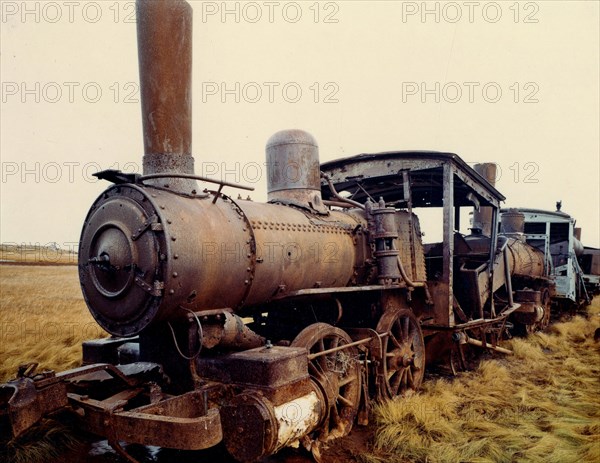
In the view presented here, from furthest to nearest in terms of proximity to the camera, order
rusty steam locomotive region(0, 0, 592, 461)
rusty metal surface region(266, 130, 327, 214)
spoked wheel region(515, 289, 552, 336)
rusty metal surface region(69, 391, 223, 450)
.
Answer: spoked wheel region(515, 289, 552, 336)
rusty metal surface region(266, 130, 327, 214)
rusty steam locomotive region(0, 0, 592, 461)
rusty metal surface region(69, 391, 223, 450)

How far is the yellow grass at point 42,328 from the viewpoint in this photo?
6707 mm

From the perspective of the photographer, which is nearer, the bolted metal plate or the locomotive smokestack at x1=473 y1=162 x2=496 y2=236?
the bolted metal plate

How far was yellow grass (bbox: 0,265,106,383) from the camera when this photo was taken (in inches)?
264

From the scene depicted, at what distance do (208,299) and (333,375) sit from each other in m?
1.42

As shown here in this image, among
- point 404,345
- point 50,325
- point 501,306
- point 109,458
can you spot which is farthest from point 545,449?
point 50,325

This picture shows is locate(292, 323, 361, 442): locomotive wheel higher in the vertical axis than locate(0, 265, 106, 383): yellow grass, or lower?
higher

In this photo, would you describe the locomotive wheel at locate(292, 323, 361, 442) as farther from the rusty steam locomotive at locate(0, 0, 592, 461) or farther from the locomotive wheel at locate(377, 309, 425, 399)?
the locomotive wheel at locate(377, 309, 425, 399)

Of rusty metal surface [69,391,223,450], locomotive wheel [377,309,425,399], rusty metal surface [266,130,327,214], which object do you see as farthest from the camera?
locomotive wheel [377,309,425,399]

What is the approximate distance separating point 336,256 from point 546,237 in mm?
9088

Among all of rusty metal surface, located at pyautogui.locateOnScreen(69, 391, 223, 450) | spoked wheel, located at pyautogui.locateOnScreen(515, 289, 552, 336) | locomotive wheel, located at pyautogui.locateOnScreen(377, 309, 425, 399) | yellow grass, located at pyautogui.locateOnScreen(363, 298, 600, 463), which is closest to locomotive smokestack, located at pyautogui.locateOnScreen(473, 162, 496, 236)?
spoked wheel, located at pyautogui.locateOnScreen(515, 289, 552, 336)

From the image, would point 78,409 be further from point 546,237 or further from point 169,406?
point 546,237

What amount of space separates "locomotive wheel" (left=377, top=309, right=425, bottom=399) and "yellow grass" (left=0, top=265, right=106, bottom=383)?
13.7 feet

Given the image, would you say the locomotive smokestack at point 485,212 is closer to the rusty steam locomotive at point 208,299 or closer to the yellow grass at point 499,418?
the yellow grass at point 499,418

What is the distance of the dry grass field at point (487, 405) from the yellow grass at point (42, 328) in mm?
23
